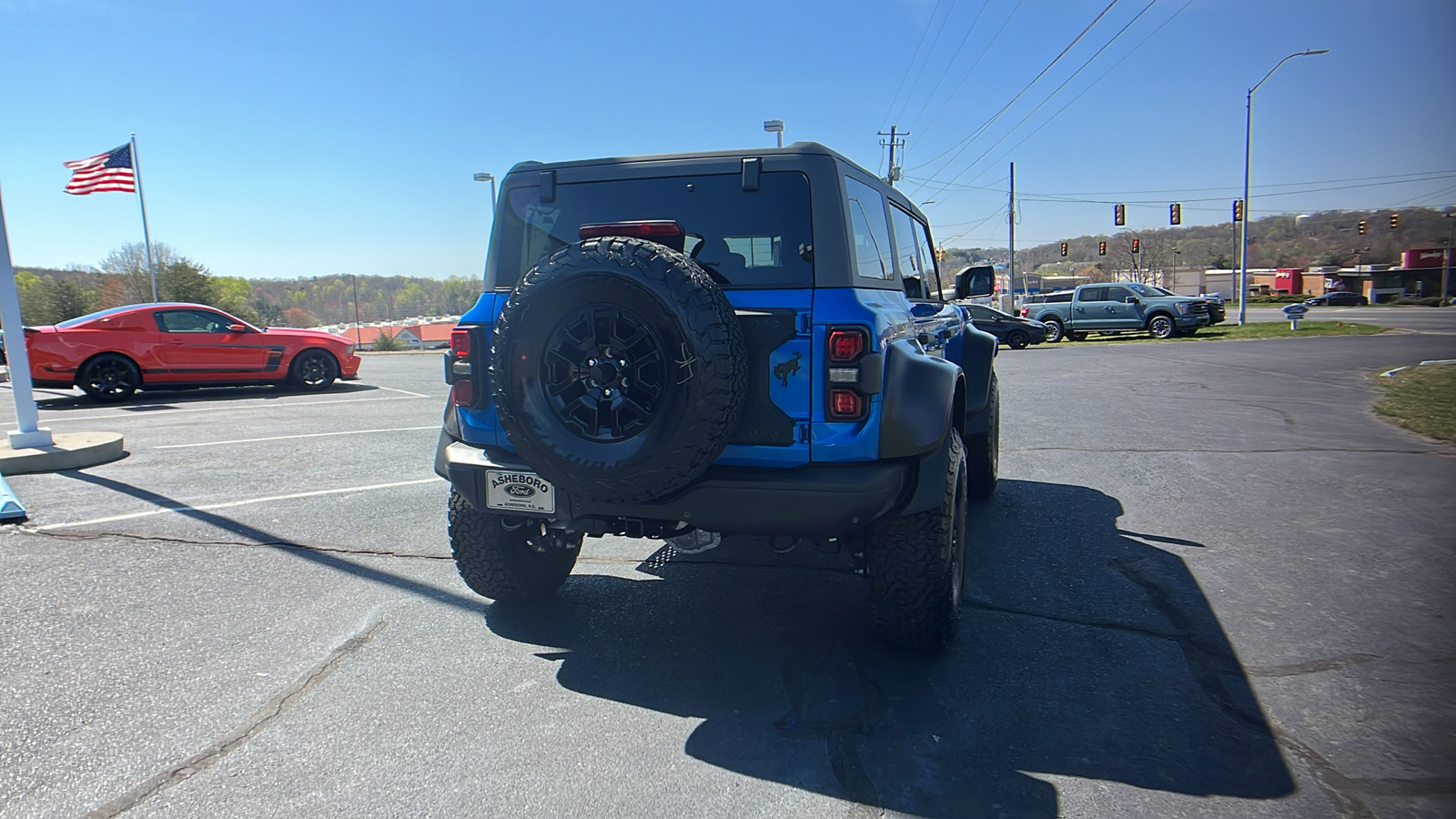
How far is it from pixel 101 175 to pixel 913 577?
23.7 metres

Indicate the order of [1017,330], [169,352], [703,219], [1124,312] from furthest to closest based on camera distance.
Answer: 1. [1124,312]
2. [1017,330]
3. [169,352]
4. [703,219]

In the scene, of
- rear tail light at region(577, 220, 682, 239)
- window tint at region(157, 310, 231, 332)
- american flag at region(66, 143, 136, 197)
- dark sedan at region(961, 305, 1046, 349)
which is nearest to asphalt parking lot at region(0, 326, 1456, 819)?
rear tail light at region(577, 220, 682, 239)

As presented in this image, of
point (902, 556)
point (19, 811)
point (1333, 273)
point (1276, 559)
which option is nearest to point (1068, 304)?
point (1276, 559)

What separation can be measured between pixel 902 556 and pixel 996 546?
195cm

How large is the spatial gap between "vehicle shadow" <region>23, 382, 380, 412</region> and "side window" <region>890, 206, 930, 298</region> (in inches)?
437

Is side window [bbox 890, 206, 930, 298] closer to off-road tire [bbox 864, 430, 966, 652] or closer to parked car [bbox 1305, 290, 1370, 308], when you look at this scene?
off-road tire [bbox 864, 430, 966, 652]

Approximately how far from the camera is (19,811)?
2303mm

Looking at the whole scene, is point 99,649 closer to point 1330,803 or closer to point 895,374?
point 895,374

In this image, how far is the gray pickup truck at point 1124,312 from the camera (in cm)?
2650

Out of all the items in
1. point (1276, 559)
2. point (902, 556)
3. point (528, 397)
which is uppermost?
point (528, 397)

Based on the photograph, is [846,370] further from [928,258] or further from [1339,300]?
[1339,300]

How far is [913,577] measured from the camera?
10.5 feet

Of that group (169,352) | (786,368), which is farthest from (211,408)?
(786,368)

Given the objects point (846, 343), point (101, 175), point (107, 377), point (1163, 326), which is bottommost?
point (1163, 326)
